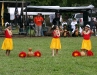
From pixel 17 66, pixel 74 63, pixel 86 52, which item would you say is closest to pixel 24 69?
pixel 17 66

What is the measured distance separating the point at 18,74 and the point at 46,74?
0.88m

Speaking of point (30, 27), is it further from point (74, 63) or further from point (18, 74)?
point (18, 74)

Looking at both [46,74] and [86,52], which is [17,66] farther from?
[86,52]

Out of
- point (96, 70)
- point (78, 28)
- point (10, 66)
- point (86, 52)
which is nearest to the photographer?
point (96, 70)

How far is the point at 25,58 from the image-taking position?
1720 centimetres

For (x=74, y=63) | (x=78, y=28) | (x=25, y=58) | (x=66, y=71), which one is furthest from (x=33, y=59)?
(x=78, y=28)

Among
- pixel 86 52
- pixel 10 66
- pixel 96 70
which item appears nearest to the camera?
pixel 96 70

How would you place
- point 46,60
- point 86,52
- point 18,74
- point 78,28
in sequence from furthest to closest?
point 78,28 < point 86,52 < point 46,60 < point 18,74

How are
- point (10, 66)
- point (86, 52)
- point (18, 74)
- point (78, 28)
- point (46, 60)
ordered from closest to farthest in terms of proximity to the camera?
1. point (18, 74)
2. point (10, 66)
3. point (46, 60)
4. point (86, 52)
5. point (78, 28)

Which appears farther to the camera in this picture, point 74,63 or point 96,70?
point 74,63

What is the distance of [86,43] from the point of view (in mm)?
18656

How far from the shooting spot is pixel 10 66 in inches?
571

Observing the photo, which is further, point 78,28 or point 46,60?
point 78,28

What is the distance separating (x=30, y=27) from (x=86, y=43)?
57.7ft
